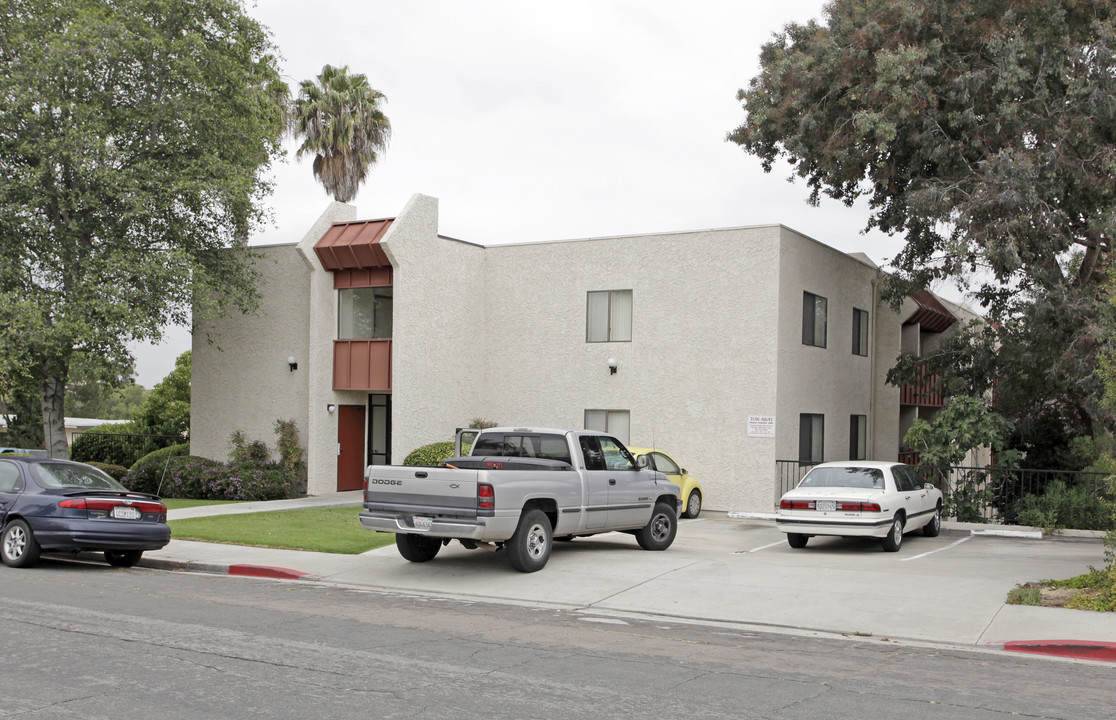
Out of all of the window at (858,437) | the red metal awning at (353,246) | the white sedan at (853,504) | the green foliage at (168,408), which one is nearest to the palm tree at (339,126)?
the green foliage at (168,408)

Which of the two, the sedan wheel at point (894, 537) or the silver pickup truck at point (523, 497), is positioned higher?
the silver pickup truck at point (523, 497)

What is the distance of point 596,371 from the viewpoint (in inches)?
956

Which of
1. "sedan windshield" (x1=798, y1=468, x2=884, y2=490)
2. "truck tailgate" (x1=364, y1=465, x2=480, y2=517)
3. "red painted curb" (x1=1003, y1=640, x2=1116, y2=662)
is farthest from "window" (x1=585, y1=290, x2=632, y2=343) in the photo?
"red painted curb" (x1=1003, y1=640, x2=1116, y2=662)

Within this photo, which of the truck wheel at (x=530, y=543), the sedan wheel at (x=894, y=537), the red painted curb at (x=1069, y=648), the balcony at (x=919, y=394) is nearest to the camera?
the red painted curb at (x=1069, y=648)

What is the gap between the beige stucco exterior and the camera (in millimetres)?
22359

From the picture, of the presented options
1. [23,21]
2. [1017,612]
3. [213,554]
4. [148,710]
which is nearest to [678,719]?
[148,710]

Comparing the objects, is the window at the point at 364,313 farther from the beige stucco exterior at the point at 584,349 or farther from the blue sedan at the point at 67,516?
the blue sedan at the point at 67,516

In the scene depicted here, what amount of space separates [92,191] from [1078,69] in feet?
69.5

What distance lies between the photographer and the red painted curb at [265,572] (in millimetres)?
13422

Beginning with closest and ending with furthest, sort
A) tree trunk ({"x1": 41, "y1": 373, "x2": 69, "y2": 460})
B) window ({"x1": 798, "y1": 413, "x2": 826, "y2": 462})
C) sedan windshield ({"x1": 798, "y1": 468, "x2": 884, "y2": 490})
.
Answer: sedan windshield ({"x1": 798, "y1": 468, "x2": 884, "y2": 490}), window ({"x1": 798, "y1": 413, "x2": 826, "y2": 462}), tree trunk ({"x1": 41, "y1": 373, "x2": 69, "y2": 460})

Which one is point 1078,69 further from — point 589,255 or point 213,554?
point 213,554

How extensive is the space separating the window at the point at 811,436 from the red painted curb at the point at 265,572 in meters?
13.1

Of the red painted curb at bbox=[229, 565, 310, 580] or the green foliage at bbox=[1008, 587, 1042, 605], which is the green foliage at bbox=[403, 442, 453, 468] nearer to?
the red painted curb at bbox=[229, 565, 310, 580]

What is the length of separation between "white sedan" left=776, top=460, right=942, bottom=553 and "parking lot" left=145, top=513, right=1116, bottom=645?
16.2 inches
